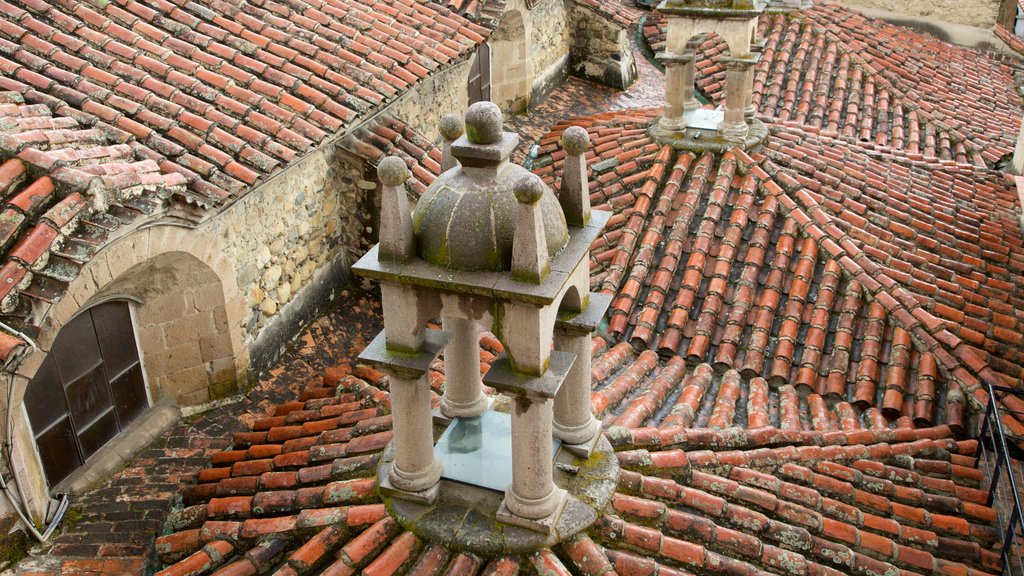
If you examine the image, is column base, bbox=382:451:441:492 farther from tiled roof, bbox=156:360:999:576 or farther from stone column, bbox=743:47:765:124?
stone column, bbox=743:47:765:124

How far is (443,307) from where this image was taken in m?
4.88

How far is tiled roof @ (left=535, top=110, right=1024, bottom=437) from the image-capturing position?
8195mm

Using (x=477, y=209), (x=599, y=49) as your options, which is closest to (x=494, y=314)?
(x=477, y=209)

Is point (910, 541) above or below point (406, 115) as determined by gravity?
below

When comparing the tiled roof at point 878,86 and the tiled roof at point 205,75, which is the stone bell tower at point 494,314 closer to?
the tiled roof at point 205,75

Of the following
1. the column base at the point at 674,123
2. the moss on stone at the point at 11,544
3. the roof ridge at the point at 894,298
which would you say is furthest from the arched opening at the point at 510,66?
the moss on stone at the point at 11,544

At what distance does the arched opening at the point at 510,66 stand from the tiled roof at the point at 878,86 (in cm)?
284

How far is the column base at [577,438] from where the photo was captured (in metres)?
5.78

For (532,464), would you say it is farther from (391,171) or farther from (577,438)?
(391,171)

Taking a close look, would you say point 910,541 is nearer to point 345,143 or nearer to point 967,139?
point 345,143

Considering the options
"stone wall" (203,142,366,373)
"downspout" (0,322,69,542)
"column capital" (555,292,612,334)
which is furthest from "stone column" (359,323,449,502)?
"stone wall" (203,142,366,373)

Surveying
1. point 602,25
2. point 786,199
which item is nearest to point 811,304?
point 786,199

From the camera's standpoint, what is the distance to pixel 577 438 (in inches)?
228

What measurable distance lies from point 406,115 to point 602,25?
709 centimetres
